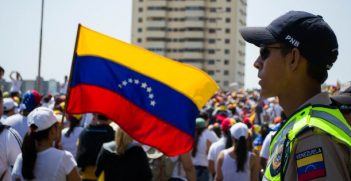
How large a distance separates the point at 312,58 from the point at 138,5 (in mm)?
132573

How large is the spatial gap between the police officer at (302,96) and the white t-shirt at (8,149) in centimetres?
311

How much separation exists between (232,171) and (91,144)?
5.87 feet

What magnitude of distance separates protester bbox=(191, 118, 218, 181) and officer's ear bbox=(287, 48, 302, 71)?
7292 mm

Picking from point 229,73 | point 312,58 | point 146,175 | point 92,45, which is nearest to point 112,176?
point 146,175

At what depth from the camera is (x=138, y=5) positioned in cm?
13300

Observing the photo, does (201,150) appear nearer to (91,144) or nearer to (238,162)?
(238,162)

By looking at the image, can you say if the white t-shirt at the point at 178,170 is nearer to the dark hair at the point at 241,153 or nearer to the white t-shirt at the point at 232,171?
the white t-shirt at the point at 232,171

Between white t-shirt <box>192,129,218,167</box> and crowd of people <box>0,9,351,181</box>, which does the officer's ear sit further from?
white t-shirt <box>192,129,218,167</box>

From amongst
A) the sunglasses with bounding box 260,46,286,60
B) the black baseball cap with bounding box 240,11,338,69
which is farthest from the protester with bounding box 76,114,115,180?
the black baseball cap with bounding box 240,11,338,69

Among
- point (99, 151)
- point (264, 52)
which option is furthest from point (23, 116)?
point (264, 52)

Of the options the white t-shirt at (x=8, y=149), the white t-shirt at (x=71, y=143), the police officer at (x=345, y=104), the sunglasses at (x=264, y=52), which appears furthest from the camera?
the white t-shirt at (x=71, y=143)

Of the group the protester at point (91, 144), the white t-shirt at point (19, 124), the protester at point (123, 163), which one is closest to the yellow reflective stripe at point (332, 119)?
the protester at point (123, 163)

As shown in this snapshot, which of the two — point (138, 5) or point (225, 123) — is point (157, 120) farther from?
point (138, 5)

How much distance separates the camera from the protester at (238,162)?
720cm
